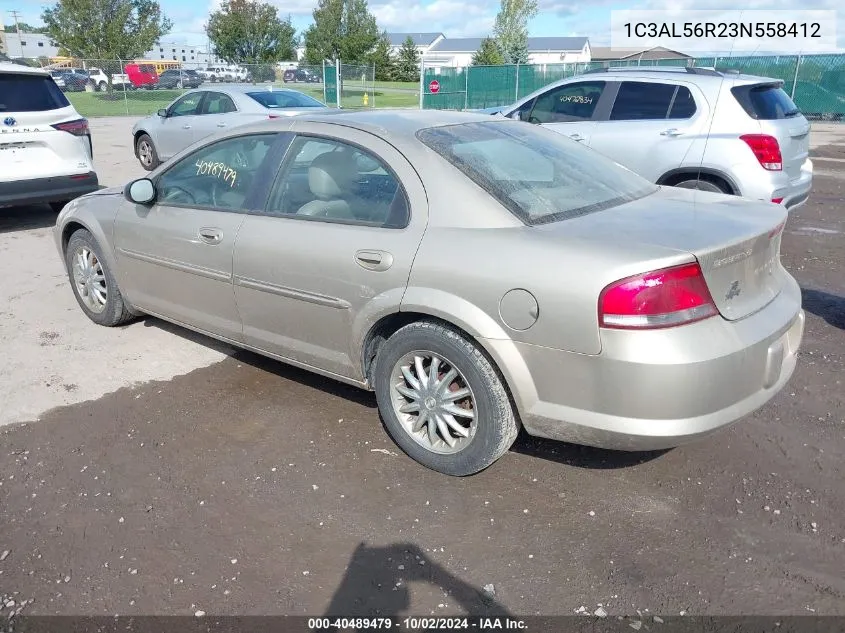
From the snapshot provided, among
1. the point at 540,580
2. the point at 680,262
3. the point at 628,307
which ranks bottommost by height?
the point at 540,580

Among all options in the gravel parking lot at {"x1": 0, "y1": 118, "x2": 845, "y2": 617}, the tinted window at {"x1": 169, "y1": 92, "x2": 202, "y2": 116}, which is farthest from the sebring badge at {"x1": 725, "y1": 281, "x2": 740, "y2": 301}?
the tinted window at {"x1": 169, "y1": 92, "x2": 202, "y2": 116}

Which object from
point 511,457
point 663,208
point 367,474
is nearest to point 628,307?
point 663,208

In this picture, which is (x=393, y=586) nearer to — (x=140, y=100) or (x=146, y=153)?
(x=146, y=153)

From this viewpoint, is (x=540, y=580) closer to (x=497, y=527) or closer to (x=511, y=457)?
(x=497, y=527)

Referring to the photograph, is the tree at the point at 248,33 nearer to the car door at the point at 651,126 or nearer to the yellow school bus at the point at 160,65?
the yellow school bus at the point at 160,65

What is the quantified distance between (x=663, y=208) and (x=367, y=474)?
6.31 feet

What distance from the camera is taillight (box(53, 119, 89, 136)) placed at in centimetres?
796

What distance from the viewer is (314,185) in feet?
12.1

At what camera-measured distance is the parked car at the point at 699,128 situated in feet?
22.1

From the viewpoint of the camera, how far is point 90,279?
202 inches

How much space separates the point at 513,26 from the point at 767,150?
54366mm

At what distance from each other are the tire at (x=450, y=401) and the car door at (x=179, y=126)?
10157 millimetres

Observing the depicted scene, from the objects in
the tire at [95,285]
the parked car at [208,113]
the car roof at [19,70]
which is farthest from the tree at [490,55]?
the tire at [95,285]

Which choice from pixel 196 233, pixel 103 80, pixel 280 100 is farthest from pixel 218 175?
pixel 103 80
